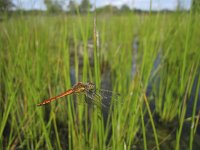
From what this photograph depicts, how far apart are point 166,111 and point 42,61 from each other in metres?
0.94

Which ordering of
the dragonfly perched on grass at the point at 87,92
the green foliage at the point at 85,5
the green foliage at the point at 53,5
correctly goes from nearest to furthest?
the dragonfly perched on grass at the point at 87,92, the green foliage at the point at 85,5, the green foliage at the point at 53,5

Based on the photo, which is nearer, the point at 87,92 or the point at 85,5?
the point at 87,92

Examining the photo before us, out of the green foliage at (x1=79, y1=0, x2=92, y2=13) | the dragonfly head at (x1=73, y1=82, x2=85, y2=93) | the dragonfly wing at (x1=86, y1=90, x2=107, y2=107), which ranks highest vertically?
the green foliage at (x1=79, y1=0, x2=92, y2=13)

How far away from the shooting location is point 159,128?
6.29ft

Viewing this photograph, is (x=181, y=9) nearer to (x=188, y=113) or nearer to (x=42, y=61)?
(x=188, y=113)

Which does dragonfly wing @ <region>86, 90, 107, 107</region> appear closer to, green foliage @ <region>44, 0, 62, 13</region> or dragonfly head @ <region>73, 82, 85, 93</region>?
dragonfly head @ <region>73, 82, 85, 93</region>

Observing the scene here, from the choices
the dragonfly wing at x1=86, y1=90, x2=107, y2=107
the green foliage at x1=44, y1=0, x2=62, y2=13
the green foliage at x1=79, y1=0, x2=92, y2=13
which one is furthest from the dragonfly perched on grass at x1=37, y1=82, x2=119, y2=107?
the green foliage at x1=44, y1=0, x2=62, y2=13

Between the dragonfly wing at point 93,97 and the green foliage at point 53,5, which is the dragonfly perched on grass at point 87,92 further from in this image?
the green foliage at point 53,5

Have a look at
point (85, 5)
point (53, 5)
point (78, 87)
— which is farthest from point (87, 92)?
point (53, 5)

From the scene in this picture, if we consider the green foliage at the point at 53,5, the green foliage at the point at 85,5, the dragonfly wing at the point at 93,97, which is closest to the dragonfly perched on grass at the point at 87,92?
the dragonfly wing at the point at 93,97

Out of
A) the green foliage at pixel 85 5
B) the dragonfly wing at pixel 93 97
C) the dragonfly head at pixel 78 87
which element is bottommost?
the dragonfly wing at pixel 93 97

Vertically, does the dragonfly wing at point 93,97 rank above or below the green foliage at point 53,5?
below

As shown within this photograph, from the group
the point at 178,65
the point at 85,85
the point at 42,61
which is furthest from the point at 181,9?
the point at 85,85

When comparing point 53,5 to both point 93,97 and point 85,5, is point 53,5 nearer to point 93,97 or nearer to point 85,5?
point 85,5
